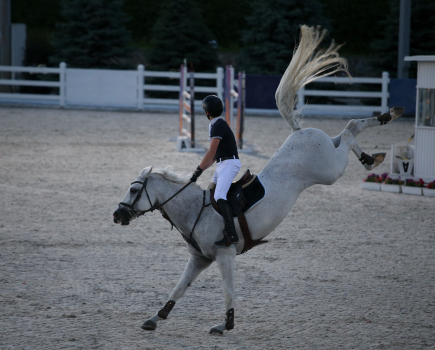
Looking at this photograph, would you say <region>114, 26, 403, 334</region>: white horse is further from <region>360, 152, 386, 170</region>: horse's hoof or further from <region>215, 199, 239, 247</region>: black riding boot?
<region>360, 152, 386, 170</region>: horse's hoof

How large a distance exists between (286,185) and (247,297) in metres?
1.34

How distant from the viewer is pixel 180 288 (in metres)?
5.00

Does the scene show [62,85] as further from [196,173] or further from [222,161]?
[196,173]

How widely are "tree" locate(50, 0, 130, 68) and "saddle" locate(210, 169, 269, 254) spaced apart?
27.2 metres

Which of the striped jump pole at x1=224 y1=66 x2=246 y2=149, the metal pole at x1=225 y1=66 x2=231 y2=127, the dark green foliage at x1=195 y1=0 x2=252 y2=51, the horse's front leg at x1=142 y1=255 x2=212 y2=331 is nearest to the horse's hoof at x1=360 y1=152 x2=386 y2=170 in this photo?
the horse's front leg at x1=142 y1=255 x2=212 y2=331

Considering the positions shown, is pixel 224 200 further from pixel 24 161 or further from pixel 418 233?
pixel 24 161

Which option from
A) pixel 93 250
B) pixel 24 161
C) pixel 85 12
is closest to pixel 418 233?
pixel 93 250

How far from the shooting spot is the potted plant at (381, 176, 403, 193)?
35.8ft

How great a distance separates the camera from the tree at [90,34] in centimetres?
3062

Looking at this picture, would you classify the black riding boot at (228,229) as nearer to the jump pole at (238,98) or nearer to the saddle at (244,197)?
the saddle at (244,197)

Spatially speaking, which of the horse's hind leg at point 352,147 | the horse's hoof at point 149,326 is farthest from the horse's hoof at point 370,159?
the horse's hoof at point 149,326

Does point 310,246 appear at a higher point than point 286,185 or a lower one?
lower

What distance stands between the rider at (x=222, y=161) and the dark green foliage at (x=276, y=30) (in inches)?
912

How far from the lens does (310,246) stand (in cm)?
750
